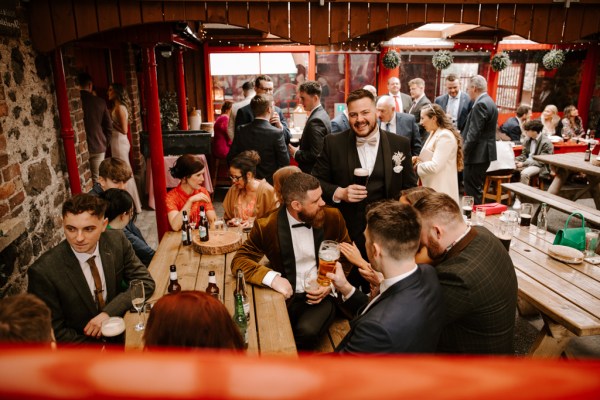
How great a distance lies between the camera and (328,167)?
350 cm

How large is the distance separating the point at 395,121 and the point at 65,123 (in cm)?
351

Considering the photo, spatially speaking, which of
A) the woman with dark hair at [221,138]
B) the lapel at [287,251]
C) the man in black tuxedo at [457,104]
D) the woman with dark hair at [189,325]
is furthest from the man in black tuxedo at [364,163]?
the man in black tuxedo at [457,104]

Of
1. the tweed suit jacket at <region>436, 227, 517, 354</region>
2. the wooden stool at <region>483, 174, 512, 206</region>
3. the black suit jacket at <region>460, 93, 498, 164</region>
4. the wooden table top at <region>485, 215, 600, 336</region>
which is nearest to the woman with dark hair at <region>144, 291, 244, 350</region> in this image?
the tweed suit jacket at <region>436, 227, 517, 354</region>

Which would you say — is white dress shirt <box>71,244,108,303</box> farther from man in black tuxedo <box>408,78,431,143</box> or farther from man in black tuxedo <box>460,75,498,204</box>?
man in black tuxedo <box>408,78,431,143</box>

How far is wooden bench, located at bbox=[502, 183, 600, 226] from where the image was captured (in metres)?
4.62

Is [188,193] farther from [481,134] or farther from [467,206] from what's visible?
[481,134]

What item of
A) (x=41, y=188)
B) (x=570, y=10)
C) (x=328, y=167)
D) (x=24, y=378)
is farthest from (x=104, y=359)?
(x=570, y=10)

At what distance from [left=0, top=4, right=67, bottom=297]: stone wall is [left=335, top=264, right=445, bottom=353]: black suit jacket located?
7.56ft

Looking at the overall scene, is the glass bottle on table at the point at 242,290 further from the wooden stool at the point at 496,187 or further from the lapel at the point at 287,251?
the wooden stool at the point at 496,187

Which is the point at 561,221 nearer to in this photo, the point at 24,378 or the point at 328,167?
the point at 328,167

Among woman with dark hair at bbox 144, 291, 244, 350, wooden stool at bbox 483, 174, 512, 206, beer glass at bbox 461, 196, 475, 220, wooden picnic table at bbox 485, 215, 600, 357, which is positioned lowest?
wooden stool at bbox 483, 174, 512, 206

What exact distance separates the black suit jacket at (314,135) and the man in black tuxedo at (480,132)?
2299 millimetres

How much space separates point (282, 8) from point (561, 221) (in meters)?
5.13

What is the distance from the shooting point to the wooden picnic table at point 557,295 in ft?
8.05
